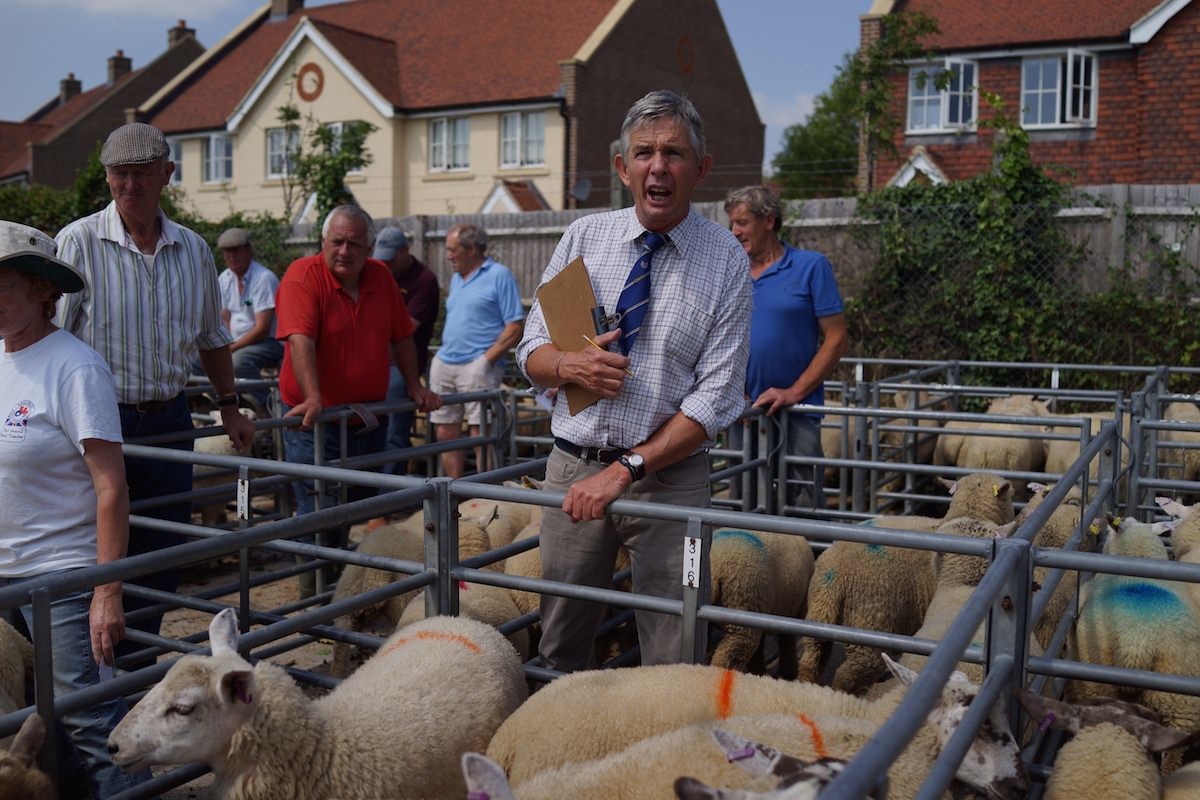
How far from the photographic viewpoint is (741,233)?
5.48 meters

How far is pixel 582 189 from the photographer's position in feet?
75.5

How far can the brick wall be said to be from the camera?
2484 cm

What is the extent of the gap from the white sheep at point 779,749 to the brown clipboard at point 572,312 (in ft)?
3.24

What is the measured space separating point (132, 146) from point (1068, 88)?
740 inches

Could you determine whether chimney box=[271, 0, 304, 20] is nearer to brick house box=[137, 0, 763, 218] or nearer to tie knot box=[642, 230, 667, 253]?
brick house box=[137, 0, 763, 218]

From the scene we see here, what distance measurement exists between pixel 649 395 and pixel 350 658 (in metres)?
2.37

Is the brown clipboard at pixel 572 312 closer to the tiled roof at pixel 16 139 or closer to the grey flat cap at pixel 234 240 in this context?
the grey flat cap at pixel 234 240

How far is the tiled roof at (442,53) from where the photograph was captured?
84.9 ft

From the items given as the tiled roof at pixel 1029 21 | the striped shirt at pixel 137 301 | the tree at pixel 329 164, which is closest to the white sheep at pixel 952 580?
the striped shirt at pixel 137 301

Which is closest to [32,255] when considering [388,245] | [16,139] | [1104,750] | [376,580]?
[376,580]

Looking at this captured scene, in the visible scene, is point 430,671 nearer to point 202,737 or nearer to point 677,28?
point 202,737

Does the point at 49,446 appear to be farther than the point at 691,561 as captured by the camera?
No

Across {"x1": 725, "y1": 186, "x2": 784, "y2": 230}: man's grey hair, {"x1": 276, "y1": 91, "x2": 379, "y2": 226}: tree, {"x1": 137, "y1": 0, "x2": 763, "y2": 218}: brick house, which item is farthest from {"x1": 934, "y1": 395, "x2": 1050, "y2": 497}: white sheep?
{"x1": 137, "y1": 0, "x2": 763, "y2": 218}: brick house

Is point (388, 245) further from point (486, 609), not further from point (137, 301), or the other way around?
point (486, 609)
